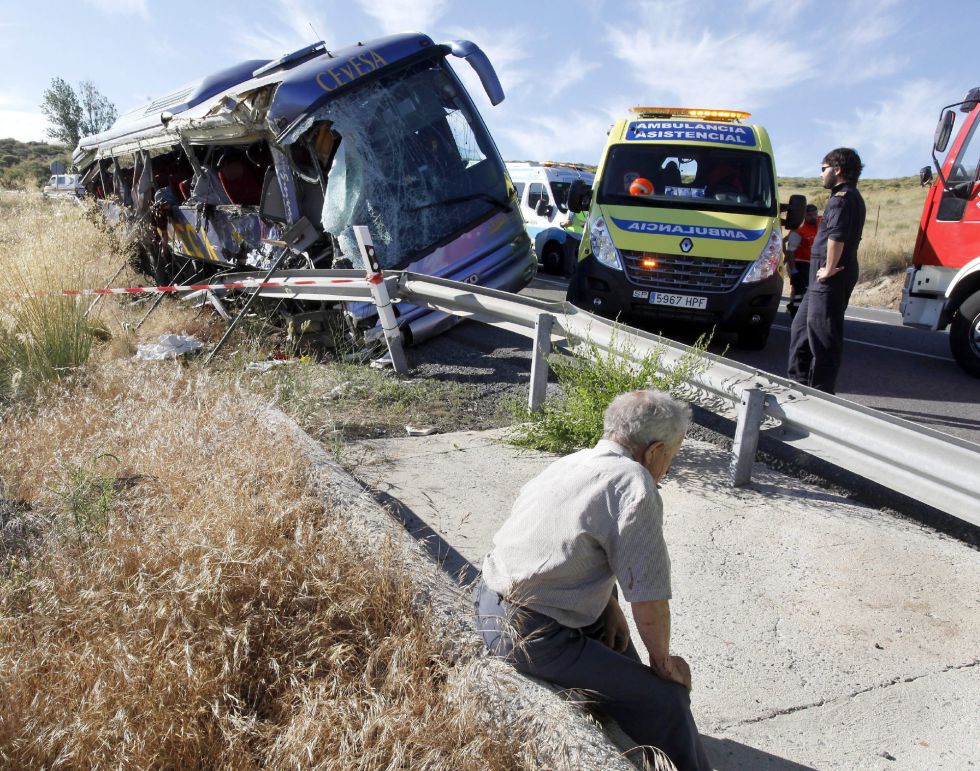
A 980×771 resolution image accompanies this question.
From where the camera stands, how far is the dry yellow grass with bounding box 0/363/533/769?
214 centimetres

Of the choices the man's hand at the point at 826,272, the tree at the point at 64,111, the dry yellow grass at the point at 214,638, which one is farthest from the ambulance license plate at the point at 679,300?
the tree at the point at 64,111

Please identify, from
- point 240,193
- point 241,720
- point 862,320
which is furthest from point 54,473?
point 862,320

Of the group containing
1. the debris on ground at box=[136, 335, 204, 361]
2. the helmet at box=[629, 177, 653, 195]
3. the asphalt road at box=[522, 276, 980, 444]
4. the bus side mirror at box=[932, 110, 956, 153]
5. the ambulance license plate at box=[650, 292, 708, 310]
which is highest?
the bus side mirror at box=[932, 110, 956, 153]

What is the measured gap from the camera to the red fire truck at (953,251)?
8.06 metres

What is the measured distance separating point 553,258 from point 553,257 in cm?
2

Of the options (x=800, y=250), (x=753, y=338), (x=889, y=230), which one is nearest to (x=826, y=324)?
(x=753, y=338)

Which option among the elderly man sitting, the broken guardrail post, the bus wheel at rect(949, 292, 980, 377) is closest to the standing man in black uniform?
the bus wheel at rect(949, 292, 980, 377)

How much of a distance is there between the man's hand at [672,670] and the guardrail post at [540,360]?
328 cm

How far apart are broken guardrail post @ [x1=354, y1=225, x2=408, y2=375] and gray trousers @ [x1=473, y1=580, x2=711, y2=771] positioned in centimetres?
475

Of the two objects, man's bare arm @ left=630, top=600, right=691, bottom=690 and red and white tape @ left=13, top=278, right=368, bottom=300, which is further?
red and white tape @ left=13, top=278, right=368, bottom=300

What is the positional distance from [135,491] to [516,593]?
6.45ft

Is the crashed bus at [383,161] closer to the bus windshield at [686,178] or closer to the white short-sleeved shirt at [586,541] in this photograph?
the bus windshield at [686,178]

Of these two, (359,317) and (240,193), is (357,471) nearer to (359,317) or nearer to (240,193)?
(359,317)

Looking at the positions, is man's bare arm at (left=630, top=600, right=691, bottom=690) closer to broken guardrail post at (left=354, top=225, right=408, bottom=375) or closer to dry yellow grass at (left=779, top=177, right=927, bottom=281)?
broken guardrail post at (left=354, top=225, right=408, bottom=375)
